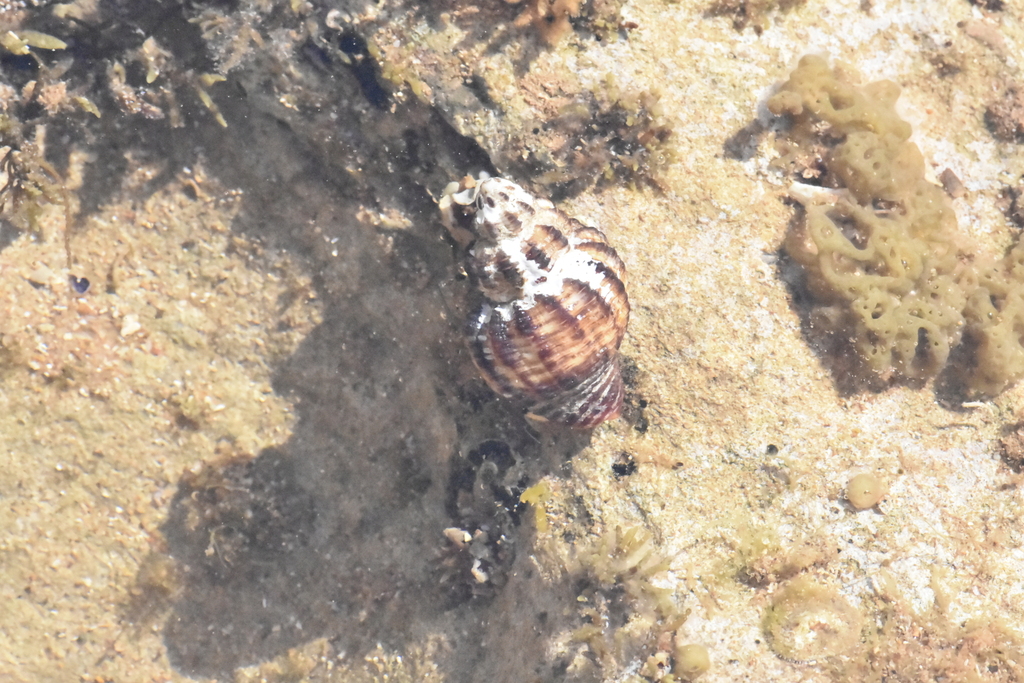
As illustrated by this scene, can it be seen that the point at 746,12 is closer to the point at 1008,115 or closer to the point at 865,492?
the point at 1008,115

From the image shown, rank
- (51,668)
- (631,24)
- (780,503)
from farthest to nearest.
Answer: (51,668)
(631,24)
(780,503)

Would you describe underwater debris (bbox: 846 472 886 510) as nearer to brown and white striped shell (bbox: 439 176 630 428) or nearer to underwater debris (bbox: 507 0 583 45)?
Answer: brown and white striped shell (bbox: 439 176 630 428)

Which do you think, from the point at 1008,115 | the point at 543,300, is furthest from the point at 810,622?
the point at 1008,115

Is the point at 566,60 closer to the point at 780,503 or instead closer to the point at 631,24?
the point at 631,24

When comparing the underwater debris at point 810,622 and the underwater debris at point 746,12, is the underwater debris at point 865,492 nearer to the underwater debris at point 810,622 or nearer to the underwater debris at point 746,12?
the underwater debris at point 810,622

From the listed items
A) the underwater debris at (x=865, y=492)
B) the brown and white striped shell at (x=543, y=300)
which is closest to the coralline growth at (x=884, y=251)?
the underwater debris at (x=865, y=492)

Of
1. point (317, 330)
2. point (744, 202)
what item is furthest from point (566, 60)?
point (317, 330)

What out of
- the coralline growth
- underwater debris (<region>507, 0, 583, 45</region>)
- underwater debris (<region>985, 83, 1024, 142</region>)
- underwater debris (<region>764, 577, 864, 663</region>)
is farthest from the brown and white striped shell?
underwater debris (<region>985, 83, 1024, 142</region>)
